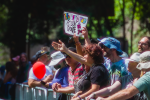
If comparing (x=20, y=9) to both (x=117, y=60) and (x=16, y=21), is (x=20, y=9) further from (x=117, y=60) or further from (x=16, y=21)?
(x=117, y=60)

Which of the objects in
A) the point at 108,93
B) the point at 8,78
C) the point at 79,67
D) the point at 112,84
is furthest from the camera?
the point at 8,78

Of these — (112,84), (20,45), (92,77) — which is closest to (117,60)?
(112,84)

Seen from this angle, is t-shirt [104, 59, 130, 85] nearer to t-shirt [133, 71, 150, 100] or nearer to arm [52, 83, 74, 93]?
arm [52, 83, 74, 93]

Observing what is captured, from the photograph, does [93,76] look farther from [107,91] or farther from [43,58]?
[43,58]

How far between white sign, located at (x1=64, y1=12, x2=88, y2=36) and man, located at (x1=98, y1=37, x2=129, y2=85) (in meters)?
0.61

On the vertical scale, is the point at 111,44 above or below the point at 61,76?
above

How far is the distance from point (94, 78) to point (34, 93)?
86.4 inches

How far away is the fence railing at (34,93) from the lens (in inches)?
199

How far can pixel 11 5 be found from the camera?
1529cm

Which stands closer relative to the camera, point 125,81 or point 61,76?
point 125,81

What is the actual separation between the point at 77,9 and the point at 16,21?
12.4 feet

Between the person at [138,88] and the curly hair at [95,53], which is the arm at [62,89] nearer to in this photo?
the curly hair at [95,53]

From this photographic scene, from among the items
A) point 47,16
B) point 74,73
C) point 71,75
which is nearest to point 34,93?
point 71,75

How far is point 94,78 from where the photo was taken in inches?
153
